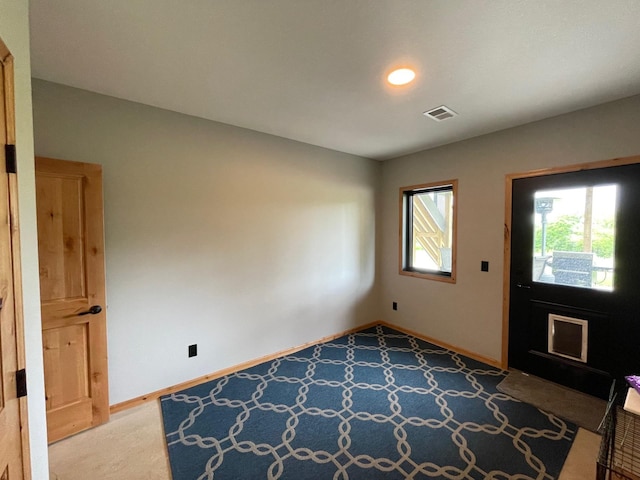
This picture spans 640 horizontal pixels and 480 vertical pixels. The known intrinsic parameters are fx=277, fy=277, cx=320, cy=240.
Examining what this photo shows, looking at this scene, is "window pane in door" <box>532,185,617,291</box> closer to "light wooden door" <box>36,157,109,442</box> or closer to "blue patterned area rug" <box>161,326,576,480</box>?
"blue patterned area rug" <box>161,326,576,480</box>

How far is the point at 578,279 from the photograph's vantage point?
8.07ft

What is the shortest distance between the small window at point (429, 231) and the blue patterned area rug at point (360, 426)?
118 cm

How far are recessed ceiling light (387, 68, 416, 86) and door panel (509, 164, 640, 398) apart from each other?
172 centimetres

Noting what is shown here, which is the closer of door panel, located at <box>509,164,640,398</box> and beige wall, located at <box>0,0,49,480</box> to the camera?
beige wall, located at <box>0,0,49,480</box>

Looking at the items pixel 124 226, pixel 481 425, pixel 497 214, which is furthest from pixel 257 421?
pixel 497 214

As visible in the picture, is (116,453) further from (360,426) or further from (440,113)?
(440,113)

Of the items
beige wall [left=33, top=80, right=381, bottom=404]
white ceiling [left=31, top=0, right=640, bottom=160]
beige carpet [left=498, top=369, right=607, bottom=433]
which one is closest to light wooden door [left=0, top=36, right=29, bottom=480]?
white ceiling [left=31, top=0, right=640, bottom=160]

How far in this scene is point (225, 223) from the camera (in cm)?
278

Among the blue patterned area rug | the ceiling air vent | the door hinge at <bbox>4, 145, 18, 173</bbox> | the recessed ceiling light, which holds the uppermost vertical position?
the recessed ceiling light

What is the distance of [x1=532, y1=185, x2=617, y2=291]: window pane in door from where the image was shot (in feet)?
7.55

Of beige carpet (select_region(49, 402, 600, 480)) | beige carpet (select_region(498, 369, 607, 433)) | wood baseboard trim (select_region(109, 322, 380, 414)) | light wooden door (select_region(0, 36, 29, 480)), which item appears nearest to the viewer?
light wooden door (select_region(0, 36, 29, 480))

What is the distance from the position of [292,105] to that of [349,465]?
2.65m

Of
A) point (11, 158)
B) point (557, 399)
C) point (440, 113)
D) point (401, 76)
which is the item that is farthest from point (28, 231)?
point (557, 399)

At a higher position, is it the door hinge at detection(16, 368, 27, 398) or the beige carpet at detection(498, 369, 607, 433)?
the door hinge at detection(16, 368, 27, 398)
